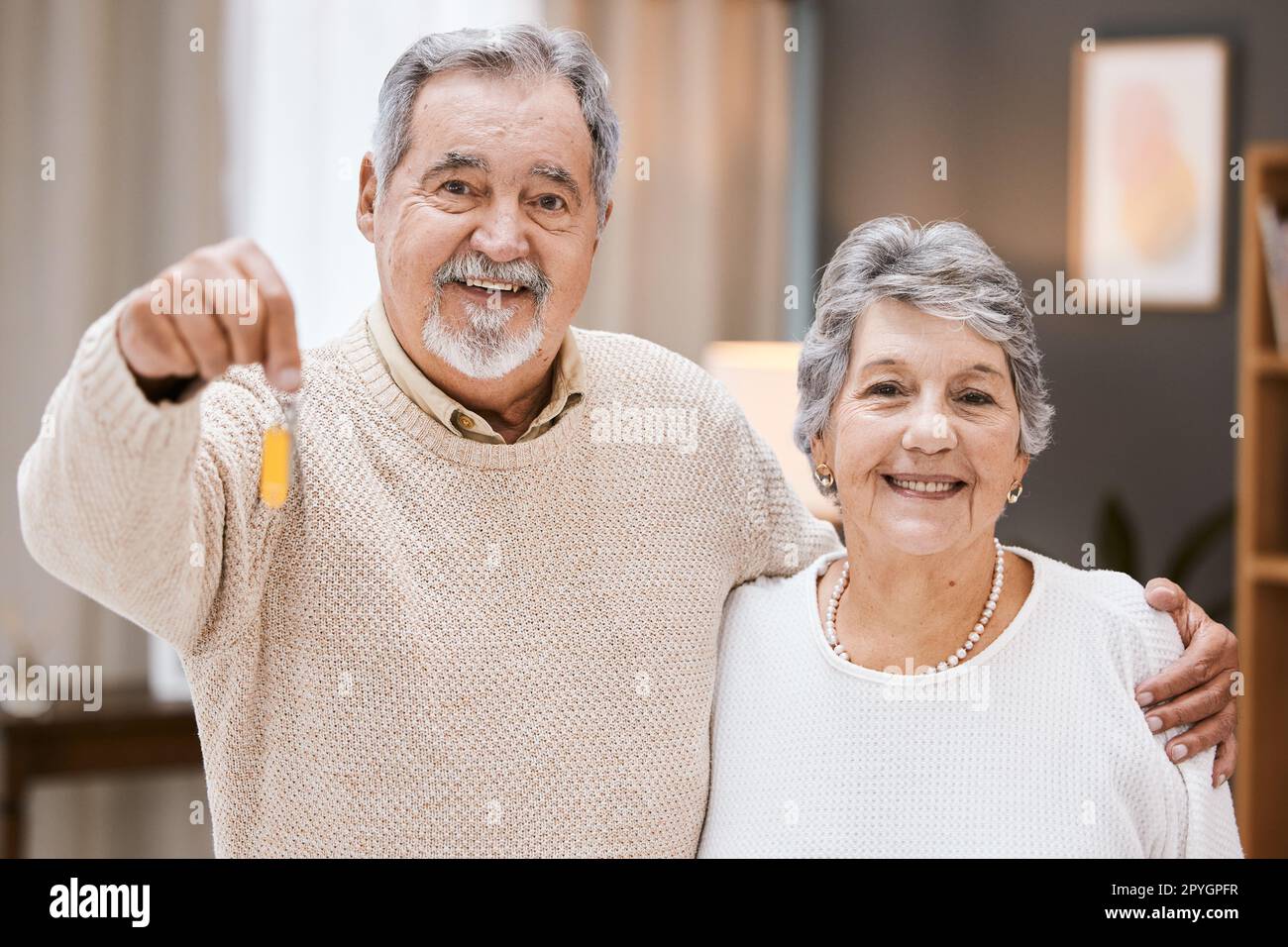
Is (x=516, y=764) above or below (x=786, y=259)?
below

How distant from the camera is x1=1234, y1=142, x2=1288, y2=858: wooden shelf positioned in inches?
103

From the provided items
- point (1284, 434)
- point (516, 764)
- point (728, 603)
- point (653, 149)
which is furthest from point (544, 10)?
point (516, 764)

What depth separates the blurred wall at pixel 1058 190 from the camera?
3.01 meters

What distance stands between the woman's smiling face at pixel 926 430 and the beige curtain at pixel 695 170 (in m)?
2.07

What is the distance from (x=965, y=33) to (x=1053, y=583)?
90.4 inches

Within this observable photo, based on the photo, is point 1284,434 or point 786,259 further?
point 786,259

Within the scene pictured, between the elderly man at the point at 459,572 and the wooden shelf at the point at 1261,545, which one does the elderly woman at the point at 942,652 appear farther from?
the wooden shelf at the point at 1261,545

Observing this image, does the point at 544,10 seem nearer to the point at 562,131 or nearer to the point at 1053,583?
the point at 562,131

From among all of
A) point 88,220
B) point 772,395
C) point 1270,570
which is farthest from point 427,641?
point 1270,570

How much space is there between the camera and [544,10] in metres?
3.20

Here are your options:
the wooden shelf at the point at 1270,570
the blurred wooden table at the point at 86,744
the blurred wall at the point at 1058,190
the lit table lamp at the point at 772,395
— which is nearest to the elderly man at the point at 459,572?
the lit table lamp at the point at 772,395

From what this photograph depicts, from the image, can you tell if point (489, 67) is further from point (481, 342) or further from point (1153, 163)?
point (1153, 163)

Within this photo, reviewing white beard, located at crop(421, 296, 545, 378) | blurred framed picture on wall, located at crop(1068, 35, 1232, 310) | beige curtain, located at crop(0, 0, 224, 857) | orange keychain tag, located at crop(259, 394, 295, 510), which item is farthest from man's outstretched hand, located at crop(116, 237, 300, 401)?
blurred framed picture on wall, located at crop(1068, 35, 1232, 310)

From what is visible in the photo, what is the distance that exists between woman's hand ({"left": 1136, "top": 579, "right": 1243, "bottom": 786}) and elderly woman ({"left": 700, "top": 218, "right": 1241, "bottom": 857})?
2cm
